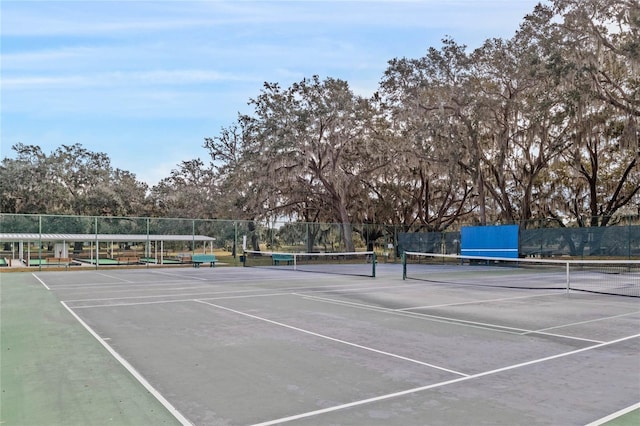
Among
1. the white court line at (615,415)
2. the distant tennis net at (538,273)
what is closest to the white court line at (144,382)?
the white court line at (615,415)

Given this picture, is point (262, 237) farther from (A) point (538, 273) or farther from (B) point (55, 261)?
(A) point (538, 273)

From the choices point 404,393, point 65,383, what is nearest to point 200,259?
point 65,383

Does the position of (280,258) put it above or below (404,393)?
below

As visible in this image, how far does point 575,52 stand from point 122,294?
24.2 metres

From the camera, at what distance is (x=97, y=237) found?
91.5 ft

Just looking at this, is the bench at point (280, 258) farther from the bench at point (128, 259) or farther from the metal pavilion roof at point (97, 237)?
the bench at point (128, 259)

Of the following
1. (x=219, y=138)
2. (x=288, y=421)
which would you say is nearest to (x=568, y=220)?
(x=219, y=138)

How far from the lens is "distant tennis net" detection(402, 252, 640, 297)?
55.2 feet

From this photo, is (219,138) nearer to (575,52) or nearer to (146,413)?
(575,52)

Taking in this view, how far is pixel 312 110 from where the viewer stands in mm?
36531

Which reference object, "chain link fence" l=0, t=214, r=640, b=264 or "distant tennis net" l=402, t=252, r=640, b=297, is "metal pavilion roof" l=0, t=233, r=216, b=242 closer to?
"chain link fence" l=0, t=214, r=640, b=264

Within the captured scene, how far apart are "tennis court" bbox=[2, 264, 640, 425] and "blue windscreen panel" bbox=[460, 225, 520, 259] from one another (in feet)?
57.5

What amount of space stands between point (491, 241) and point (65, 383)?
29.4 meters

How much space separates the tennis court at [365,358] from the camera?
15.3 ft
